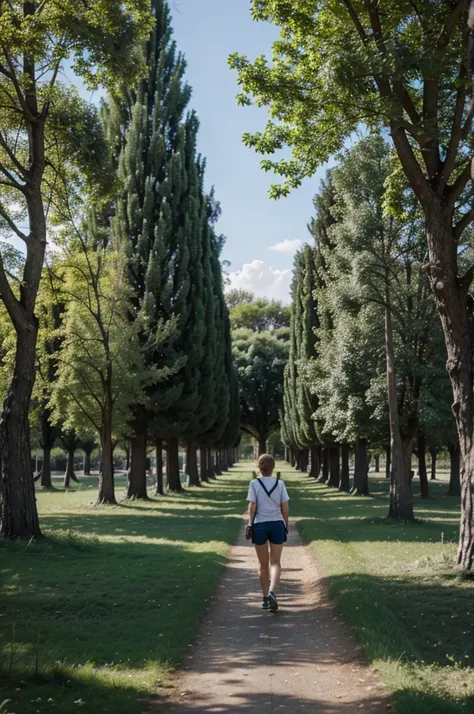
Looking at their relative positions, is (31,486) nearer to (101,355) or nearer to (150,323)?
(101,355)

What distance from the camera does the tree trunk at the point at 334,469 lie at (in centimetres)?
4312

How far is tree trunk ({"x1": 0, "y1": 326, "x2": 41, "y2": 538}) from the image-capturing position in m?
14.7

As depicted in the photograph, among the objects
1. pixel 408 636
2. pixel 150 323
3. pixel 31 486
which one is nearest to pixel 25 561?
pixel 31 486

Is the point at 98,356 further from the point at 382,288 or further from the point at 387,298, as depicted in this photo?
the point at 387,298

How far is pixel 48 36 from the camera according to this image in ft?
48.9

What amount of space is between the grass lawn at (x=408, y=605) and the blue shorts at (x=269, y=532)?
1130 mm

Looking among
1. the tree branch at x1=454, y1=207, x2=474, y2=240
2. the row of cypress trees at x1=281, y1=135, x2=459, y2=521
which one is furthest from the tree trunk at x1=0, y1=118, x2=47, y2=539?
the row of cypress trees at x1=281, y1=135, x2=459, y2=521

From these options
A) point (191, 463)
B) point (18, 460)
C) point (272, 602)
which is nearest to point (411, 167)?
point (272, 602)

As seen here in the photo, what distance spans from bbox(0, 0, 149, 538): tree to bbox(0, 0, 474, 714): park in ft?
0.17

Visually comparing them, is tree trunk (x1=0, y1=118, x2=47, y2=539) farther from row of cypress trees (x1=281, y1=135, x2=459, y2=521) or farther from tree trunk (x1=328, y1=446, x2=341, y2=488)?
tree trunk (x1=328, y1=446, x2=341, y2=488)

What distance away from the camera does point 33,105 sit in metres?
15.9

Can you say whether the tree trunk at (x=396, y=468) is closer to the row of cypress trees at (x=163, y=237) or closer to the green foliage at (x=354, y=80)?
the green foliage at (x=354, y=80)

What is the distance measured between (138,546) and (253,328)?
79234 mm

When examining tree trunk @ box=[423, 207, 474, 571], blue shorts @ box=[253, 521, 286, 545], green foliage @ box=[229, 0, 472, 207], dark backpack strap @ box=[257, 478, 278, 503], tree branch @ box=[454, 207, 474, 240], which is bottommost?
blue shorts @ box=[253, 521, 286, 545]
